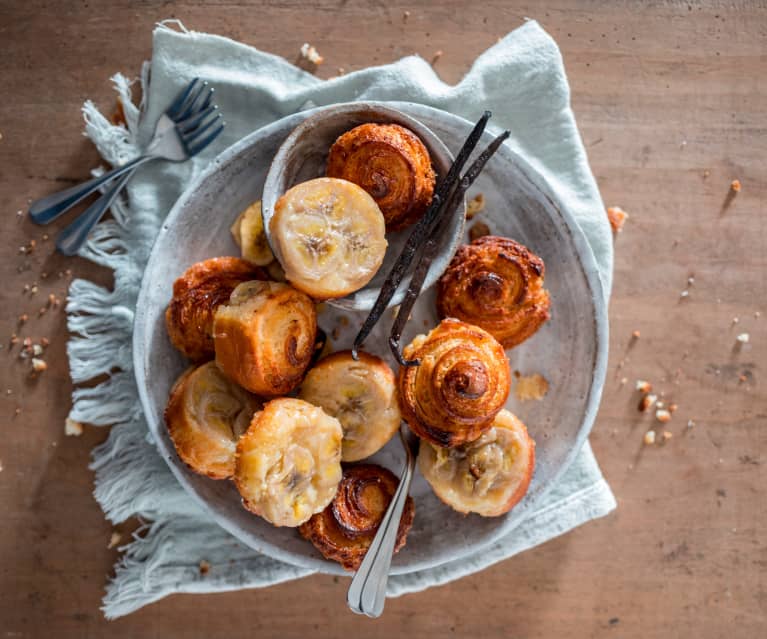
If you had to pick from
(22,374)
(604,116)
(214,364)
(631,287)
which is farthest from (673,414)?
(22,374)

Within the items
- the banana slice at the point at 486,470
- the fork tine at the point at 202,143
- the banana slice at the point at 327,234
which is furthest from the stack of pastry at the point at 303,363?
the fork tine at the point at 202,143

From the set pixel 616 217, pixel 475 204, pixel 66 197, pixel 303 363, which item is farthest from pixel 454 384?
pixel 66 197

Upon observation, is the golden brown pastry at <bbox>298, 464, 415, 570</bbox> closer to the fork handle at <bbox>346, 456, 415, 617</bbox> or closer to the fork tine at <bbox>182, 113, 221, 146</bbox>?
the fork handle at <bbox>346, 456, 415, 617</bbox>

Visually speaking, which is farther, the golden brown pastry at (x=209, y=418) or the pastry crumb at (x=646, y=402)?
the pastry crumb at (x=646, y=402)

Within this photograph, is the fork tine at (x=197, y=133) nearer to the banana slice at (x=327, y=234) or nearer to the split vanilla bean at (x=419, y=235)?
the banana slice at (x=327, y=234)

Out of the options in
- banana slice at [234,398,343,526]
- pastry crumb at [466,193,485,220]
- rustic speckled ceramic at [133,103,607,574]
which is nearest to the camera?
banana slice at [234,398,343,526]

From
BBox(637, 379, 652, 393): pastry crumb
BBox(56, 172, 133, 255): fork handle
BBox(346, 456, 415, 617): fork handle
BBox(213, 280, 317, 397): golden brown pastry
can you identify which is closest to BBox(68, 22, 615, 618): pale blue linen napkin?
BBox(56, 172, 133, 255): fork handle
